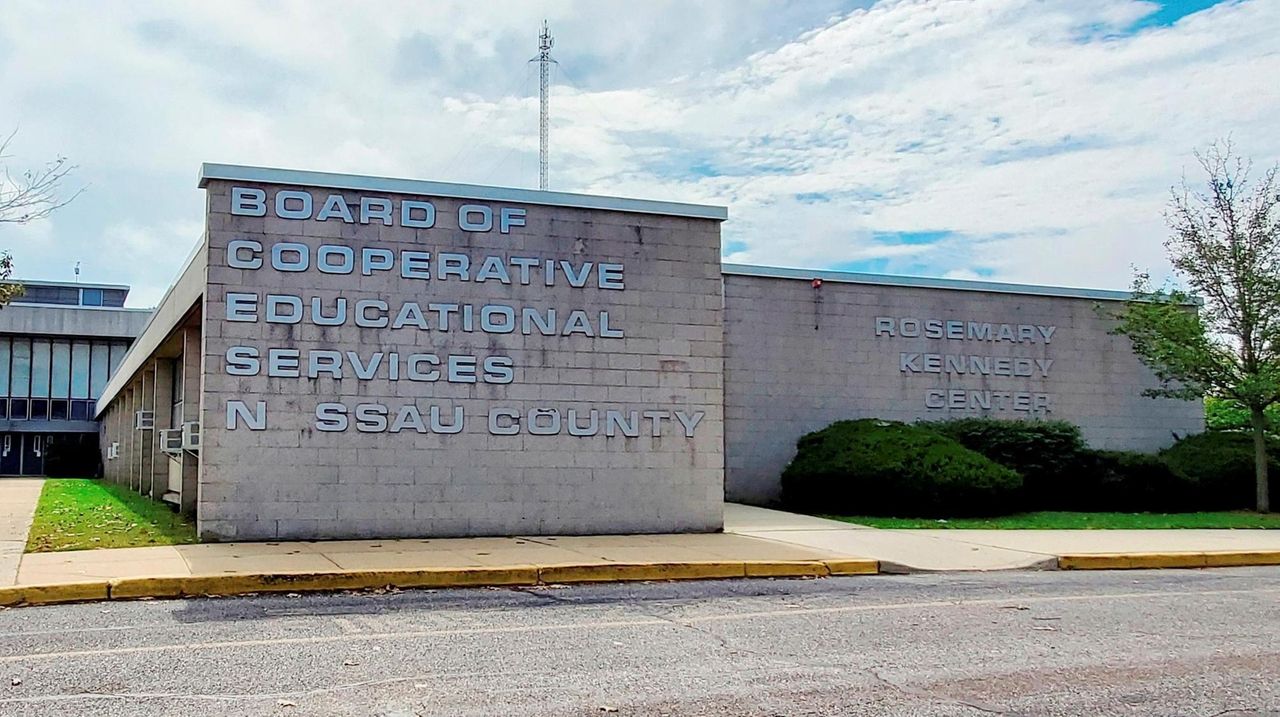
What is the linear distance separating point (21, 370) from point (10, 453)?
10.9 feet

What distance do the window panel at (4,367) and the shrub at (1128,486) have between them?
40.6 m

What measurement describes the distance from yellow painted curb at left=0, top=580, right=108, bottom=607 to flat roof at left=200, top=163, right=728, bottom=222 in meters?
5.61

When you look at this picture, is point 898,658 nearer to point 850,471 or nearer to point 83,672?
point 83,672

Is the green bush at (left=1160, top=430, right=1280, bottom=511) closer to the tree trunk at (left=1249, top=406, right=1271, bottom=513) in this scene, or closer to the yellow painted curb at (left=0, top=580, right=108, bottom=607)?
the tree trunk at (left=1249, top=406, right=1271, bottom=513)

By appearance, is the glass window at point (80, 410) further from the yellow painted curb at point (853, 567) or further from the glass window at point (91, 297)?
the yellow painted curb at point (853, 567)

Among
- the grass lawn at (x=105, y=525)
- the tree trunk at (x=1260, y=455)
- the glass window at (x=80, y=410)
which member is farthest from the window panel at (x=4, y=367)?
the tree trunk at (x=1260, y=455)

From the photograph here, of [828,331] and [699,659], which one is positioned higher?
[828,331]

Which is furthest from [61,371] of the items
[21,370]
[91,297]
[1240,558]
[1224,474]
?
[1240,558]

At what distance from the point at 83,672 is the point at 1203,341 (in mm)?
19705

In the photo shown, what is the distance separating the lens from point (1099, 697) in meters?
6.61

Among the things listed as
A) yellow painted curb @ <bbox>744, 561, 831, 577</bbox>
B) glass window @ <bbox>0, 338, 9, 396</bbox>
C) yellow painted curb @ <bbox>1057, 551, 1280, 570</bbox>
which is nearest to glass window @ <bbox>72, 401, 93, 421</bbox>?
glass window @ <bbox>0, 338, 9, 396</bbox>

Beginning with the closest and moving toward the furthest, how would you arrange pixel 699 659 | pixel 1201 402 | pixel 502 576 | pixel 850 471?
pixel 699 659
pixel 502 576
pixel 850 471
pixel 1201 402

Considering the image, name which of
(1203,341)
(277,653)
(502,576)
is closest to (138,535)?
(502,576)

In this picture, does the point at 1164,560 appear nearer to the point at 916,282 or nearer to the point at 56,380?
the point at 916,282
